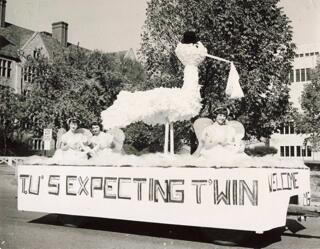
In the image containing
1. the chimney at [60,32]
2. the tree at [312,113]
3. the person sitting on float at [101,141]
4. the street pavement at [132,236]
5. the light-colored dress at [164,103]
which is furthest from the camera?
the chimney at [60,32]

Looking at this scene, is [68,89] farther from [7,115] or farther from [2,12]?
[2,12]

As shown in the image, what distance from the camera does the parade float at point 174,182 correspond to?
259 inches

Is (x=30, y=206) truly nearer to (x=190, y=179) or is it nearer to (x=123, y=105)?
(x=123, y=105)

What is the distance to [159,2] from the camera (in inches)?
923

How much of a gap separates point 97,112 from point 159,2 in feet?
27.8

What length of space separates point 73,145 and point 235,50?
12.6 meters

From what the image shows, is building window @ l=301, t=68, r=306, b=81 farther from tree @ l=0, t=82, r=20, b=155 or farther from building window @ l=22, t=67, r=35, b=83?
tree @ l=0, t=82, r=20, b=155

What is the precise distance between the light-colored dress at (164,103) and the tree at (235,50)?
10.5m

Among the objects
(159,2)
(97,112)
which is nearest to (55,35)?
(97,112)

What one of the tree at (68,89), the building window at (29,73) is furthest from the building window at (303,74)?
the building window at (29,73)

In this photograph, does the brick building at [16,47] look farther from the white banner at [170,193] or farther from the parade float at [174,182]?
the white banner at [170,193]

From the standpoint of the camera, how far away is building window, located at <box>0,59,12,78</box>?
44528 millimetres

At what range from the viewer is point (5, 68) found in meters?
45.0

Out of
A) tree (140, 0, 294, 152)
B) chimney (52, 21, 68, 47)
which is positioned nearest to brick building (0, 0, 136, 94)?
chimney (52, 21, 68, 47)
